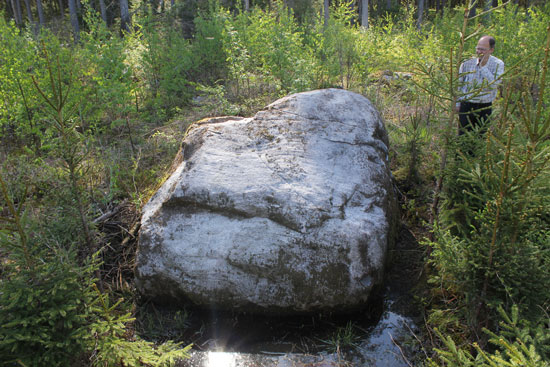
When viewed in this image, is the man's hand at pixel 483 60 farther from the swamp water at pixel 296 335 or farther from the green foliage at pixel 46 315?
the green foliage at pixel 46 315

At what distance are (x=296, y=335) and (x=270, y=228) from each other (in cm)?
100

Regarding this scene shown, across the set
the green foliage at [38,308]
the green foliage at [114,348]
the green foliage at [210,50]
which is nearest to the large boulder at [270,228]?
the green foliage at [114,348]

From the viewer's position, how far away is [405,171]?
5402mm

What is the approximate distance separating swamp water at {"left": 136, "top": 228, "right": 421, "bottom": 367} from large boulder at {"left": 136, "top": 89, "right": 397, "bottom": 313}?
147 millimetres

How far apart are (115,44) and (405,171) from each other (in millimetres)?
4972

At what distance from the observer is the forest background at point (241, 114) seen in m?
2.41

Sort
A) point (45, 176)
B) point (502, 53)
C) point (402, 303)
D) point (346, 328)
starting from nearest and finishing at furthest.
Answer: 1. point (346, 328)
2. point (402, 303)
3. point (45, 176)
4. point (502, 53)

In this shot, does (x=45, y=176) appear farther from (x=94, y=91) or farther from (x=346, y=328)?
(x=346, y=328)

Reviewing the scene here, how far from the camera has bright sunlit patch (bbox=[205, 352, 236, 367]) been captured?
10.1ft

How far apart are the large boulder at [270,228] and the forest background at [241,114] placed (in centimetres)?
53

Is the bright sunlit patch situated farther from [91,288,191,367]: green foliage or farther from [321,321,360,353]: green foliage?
[321,321,360,353]: green foliage

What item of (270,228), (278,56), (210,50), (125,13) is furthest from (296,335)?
(125,13)

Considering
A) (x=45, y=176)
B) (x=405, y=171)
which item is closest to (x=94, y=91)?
(x=45, y=176)

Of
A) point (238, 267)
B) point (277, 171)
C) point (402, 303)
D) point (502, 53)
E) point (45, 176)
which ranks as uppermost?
point (502, 53)
